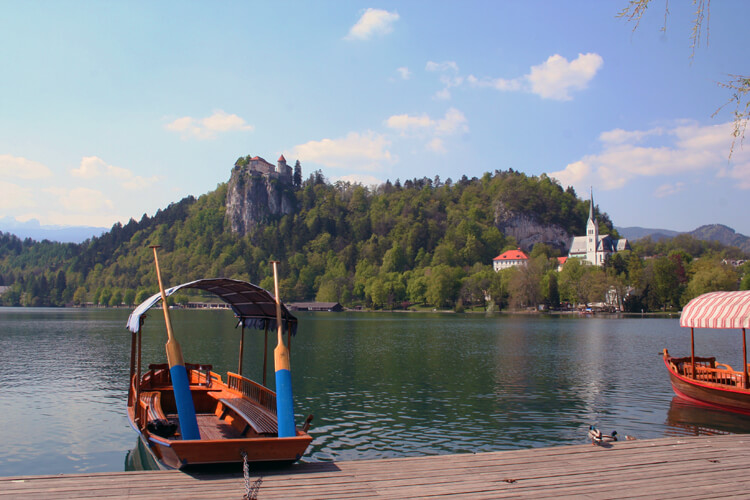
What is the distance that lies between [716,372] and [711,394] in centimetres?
203

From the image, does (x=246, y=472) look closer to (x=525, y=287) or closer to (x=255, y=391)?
(x=255, y=391)

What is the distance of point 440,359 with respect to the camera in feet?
145

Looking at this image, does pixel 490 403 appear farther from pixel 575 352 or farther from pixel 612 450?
pixel 575 352

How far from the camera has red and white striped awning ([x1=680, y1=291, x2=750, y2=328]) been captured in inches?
893

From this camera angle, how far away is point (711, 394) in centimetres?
2438

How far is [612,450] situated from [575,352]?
39280 millimetres

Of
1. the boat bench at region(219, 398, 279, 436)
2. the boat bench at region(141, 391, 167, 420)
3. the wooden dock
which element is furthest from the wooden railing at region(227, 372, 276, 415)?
the wooden dock

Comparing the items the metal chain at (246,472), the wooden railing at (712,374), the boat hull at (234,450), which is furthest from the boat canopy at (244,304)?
the wooden railing at (712,374)

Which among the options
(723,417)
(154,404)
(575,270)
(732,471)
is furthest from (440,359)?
(575,270)

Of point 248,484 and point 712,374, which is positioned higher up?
point 248,484

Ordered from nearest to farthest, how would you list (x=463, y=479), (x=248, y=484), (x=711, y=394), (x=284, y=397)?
(x=248, y=484)
(x=463, y=479)
(x=284, y=397)
(x=711, y=394)

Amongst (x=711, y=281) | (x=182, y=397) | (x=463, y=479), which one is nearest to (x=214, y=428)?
(x=182, y=397)

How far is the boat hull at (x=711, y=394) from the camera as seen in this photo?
22.9 meters

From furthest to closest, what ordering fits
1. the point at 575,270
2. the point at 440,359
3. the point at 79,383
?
the point at 575,270, the point at 440,359, the point at 79,383
